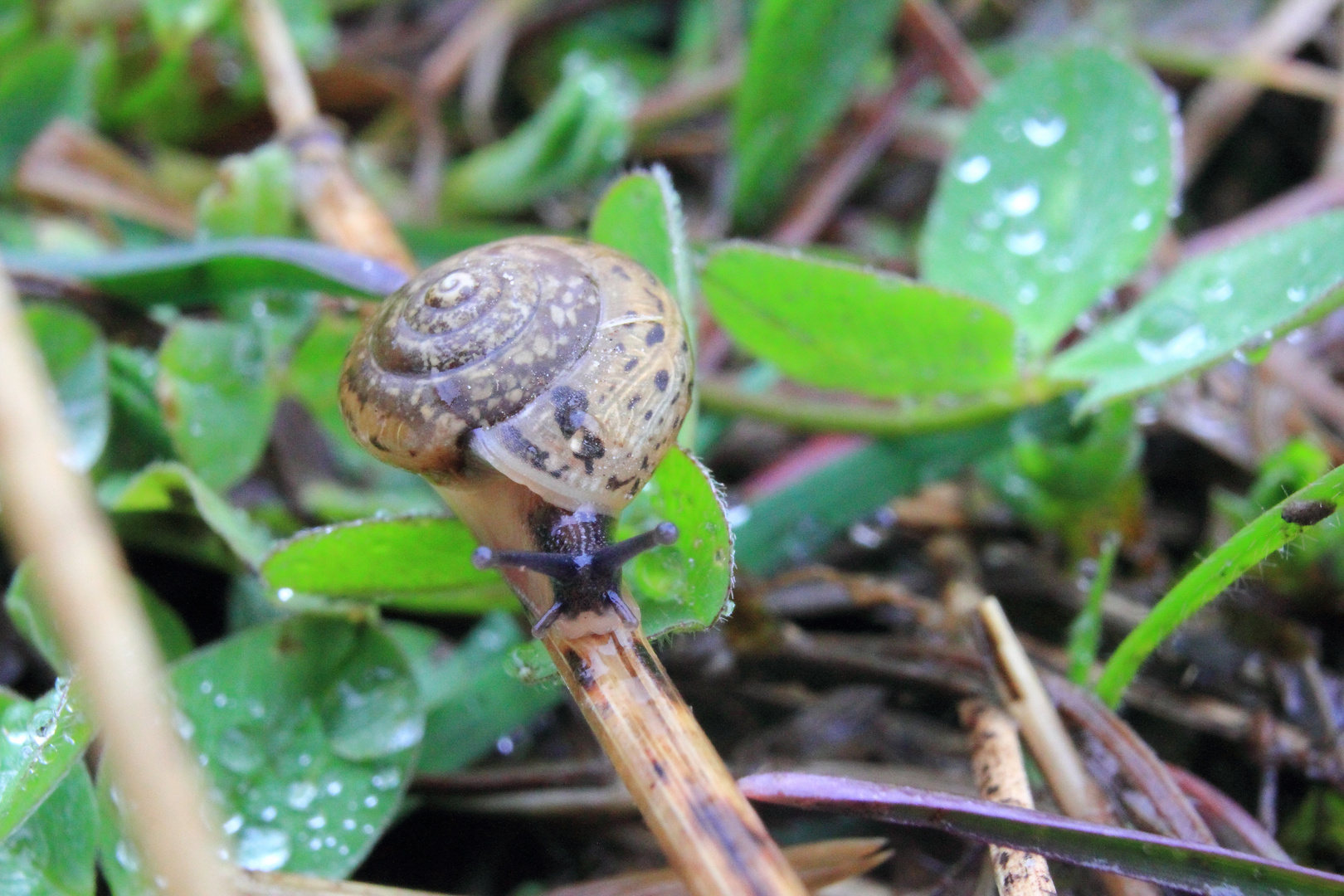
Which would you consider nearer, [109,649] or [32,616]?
[109,649]

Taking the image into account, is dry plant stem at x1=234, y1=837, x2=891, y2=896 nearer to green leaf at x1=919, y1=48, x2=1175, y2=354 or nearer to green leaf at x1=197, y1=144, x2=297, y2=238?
green leaf at x1=919, y1=48, x2=1175, y2=354

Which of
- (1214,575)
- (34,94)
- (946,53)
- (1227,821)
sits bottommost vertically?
(1227,821)

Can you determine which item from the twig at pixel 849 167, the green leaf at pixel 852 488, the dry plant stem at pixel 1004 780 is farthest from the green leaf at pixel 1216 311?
the twig at pixel 849 167

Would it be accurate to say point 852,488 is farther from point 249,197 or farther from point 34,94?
point 34,94

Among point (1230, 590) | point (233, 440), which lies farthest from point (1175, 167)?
point (233, 440)

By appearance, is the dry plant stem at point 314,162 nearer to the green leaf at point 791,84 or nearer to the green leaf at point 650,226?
the green leaf at point 650,226

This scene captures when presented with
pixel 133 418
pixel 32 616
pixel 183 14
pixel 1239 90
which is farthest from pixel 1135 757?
pixel 183 14

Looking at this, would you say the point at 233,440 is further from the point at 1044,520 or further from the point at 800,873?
the point at 1044,520
